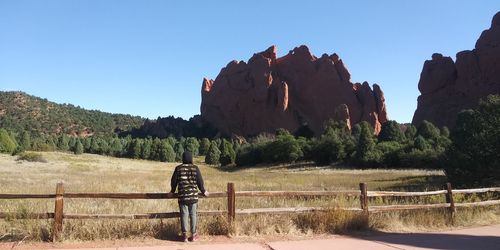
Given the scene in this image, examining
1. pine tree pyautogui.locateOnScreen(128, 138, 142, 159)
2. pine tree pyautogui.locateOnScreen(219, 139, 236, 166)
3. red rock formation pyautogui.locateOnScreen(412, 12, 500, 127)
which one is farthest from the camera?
pine tree pyautogui.locateOnScreen(128, 138, 142, 159)

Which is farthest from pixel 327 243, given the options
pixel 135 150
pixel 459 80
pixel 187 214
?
pixel 459 80

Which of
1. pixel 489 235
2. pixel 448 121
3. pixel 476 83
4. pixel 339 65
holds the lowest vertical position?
pixel 489 235

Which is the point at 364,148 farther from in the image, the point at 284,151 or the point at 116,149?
the point at 116,149

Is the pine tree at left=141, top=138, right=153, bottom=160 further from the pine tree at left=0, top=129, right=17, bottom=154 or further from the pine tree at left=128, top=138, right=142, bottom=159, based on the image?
the pine tree at left=0, top=129, right=17, bottom=154

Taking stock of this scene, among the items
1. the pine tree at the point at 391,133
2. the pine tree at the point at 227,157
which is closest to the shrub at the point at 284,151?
the pine tree at the point at 227,157

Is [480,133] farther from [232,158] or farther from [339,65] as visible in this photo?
[339,65]

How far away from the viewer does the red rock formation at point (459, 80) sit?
118 m

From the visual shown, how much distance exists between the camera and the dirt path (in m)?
9.73

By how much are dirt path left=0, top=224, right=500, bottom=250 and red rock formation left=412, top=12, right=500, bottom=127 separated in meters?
113

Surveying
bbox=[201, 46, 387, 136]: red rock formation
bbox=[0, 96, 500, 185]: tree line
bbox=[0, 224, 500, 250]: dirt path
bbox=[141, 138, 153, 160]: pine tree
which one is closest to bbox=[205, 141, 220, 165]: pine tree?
bbox=[0, 96, 500, 185]: tree line

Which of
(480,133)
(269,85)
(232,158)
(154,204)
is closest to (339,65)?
(269,85)

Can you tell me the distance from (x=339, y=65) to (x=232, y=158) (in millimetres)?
67755

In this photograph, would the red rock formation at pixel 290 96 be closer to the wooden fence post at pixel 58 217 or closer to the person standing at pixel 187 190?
the person standing at pixel 187 190

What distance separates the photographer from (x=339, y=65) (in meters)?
166
